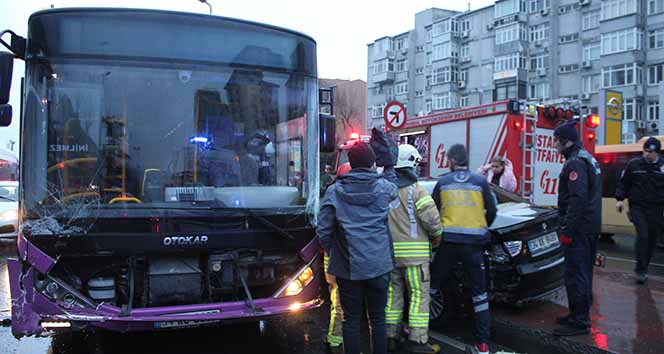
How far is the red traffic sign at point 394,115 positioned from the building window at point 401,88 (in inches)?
2000

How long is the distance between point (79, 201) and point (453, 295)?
3600 mm

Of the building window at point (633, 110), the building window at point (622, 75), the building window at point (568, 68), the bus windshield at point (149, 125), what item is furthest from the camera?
the building window at point (568, 68)

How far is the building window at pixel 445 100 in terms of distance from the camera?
174 ft

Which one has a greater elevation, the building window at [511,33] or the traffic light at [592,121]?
the building window at [511,33]

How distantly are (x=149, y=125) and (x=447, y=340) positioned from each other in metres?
3.44

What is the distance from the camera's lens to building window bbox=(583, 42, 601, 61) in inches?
1634

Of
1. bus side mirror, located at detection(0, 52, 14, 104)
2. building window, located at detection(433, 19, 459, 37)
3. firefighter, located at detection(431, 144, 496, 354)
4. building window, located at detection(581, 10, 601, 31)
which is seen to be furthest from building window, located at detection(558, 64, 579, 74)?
bus side mirror, located at detection(0, 52, 14, 104)

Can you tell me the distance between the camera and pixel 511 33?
4712 cm

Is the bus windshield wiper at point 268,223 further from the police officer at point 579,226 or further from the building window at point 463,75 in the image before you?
the building window at point 463,75

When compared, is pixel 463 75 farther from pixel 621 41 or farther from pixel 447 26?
pixel 621 41

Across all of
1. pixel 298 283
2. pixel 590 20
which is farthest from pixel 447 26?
pixel 298 283

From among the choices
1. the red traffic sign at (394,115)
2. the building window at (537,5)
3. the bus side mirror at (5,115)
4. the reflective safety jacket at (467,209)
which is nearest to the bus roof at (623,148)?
the red traffic sign at (394,115)

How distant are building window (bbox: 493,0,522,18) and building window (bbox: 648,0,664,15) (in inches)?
430

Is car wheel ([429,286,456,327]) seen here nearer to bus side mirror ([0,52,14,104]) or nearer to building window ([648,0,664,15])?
bus side mirror ([0,52,14,104])
